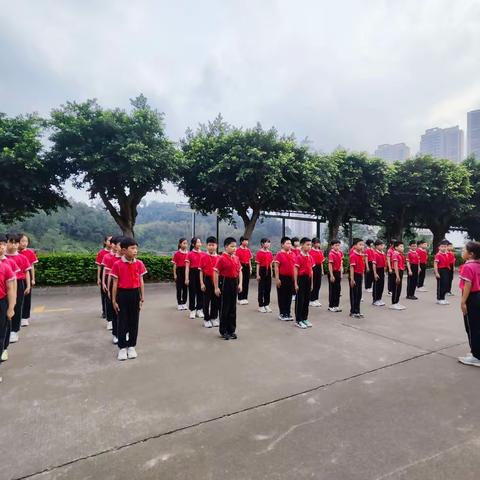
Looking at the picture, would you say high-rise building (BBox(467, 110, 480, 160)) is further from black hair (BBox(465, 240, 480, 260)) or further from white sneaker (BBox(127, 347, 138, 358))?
white sneaker (BBox(127, 347, 138, 358))

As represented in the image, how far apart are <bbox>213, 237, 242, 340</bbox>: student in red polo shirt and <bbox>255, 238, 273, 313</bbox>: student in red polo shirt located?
2.08 meters

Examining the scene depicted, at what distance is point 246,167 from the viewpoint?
11.9 meters

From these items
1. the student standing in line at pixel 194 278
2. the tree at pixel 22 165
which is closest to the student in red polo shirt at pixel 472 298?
the student standing in line at pixel 194 278

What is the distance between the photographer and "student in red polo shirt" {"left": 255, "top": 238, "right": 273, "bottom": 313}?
7621 mm

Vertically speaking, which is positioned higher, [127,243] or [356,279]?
[127,243]

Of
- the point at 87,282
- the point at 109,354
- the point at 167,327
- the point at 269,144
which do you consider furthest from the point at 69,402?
the point at 269,144

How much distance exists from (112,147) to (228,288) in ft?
24.4

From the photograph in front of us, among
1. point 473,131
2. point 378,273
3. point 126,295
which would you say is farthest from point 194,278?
point 473,131

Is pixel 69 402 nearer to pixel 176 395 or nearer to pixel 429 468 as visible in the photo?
pixel 176 395

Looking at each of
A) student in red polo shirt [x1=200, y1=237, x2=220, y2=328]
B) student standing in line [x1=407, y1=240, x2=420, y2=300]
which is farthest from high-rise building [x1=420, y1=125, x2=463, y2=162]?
student in red polo shirt [x1=200, y1=237, x2=220, y2=328]

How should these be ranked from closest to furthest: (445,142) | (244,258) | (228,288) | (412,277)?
(228,288)
(244,258)
(412,277)
(445,142)

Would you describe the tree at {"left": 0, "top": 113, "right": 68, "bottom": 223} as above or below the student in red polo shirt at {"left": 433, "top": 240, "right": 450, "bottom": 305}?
above

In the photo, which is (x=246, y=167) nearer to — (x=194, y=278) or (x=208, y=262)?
(x=194, y=278)

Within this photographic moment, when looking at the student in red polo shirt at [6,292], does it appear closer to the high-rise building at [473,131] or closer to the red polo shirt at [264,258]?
the red polo shirt at [264,258]
